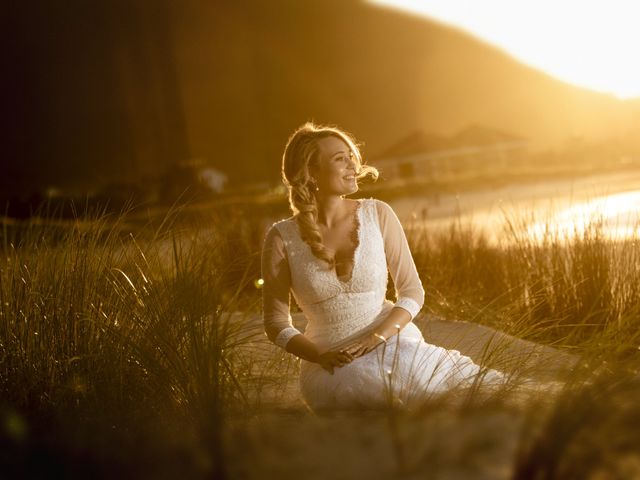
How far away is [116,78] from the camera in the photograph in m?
42.2

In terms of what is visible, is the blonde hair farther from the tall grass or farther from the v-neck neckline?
the tall grass

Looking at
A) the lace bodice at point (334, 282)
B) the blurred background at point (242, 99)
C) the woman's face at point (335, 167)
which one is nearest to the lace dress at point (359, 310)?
the lace bodice at point (334, 282)

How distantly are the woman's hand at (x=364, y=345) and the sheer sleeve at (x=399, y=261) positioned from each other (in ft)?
0.58

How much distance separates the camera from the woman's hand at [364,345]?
9.35ft

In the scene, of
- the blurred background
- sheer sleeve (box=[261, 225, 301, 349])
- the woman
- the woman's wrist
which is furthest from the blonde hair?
the blurred background

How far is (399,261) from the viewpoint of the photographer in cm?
311

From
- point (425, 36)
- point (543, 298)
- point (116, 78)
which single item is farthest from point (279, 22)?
point (543, 298)

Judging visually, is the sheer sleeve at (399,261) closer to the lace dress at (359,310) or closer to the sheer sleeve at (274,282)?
the lace dress at (359,310)

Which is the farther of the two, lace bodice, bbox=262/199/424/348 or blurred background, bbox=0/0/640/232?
blurred background, bbox=0/0/640/232

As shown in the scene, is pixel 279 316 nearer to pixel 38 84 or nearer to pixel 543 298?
pixel 543 298

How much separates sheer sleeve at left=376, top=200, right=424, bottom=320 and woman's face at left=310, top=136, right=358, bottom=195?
0.19 meters

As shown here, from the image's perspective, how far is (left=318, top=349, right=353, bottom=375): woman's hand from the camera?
2.81 metres

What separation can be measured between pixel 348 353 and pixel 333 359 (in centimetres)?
6

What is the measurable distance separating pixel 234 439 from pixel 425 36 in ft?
199
